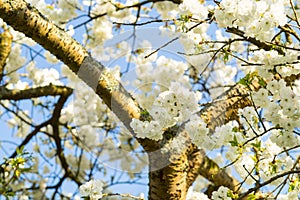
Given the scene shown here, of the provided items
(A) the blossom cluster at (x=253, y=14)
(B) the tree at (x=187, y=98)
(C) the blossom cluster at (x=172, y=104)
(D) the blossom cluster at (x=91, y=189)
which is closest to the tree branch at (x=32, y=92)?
(B) the tree at (x=187, y=98)

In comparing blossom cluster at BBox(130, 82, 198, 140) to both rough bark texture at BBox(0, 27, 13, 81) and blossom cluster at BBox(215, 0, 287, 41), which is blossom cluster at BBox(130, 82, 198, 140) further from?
rough bark texture at BBox(0, 27, 13, 81)

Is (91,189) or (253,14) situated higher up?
(253,14)

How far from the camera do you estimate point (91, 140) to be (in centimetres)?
399

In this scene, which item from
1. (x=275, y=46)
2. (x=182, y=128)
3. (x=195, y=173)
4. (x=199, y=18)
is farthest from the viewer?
(x=195, y=173)

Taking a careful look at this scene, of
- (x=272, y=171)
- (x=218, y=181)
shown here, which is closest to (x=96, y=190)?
(x=272, y=171)

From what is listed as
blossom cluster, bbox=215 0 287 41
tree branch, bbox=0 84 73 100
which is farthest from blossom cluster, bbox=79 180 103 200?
tree branch, bbox=0 84 73 100

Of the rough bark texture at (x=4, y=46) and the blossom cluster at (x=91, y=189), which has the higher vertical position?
the rough bark texture at (x=4, y=46)

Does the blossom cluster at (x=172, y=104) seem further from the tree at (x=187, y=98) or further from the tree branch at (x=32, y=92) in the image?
the tree branch at (x=32, y=92)

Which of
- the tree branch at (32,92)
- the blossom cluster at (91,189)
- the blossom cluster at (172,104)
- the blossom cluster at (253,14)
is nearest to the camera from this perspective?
the blossom cluster at (253,14)

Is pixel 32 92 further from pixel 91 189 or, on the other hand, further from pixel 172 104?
pixel 172 104

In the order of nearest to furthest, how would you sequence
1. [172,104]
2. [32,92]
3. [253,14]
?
[253,14], [172,104], [32,92]

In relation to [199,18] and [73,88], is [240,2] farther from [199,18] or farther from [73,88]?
[73,88]

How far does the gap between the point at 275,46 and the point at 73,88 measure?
2.25m

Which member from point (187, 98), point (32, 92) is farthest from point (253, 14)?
point (32, 92)
